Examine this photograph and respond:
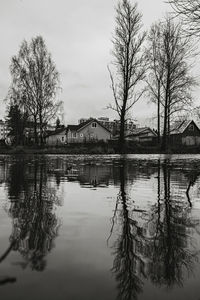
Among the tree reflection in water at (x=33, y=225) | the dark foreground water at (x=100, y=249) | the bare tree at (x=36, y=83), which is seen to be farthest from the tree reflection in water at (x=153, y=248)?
the bare tree at (x=36, y=83)

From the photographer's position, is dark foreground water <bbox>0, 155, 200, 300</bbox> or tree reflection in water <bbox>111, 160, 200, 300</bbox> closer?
dark foreground water <bbox>0, 155, 200, 300</bbox>

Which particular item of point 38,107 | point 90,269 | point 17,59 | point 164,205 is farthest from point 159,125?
point 90,269

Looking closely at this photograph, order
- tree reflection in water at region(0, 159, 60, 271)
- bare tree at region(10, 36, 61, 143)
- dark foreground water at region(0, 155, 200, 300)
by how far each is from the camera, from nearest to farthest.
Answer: dark foreground water at region(0, 155, 200, 300) → tree reflection in water at region(0, 159, 60, 271) → bare tree at region(10, 36, 61, 143)

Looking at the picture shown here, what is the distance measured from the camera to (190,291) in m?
1.74

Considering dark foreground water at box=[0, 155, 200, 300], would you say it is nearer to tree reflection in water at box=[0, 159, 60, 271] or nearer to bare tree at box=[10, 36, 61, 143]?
tree reflection in water at box=[0, 159, 60, 271]

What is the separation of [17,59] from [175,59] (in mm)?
18790

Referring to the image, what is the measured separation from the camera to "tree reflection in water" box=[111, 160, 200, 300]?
1.89 m

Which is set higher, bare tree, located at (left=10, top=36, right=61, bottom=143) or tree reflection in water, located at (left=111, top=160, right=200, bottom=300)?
bare tree, located at (left=10, top=36, right=61, bottom=143)

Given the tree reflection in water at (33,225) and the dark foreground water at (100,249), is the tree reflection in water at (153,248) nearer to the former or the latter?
the dark foreground water at (100,249)

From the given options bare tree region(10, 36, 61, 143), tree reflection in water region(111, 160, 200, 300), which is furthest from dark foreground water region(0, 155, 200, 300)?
Answer: bare tree region(10, 36, 61, 143)

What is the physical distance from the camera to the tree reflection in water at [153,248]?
1.89m

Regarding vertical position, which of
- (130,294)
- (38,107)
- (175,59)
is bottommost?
(130,294)

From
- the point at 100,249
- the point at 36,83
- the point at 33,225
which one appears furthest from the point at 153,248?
the point at 36,83

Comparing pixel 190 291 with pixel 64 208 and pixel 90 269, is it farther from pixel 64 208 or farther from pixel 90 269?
pixel 64 208
